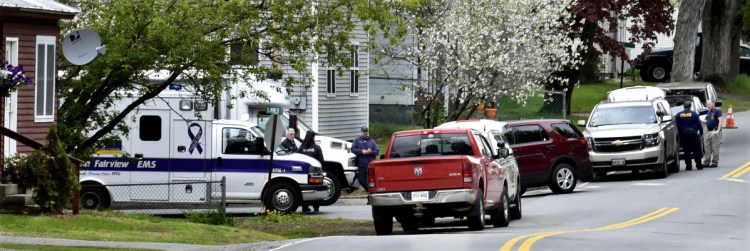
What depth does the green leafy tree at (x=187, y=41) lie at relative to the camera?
22.3 meters

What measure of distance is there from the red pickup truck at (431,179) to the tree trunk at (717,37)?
117ft

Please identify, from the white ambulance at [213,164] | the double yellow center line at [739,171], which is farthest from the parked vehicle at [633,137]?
the white ambulance at [213,164]

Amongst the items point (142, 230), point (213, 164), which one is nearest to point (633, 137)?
point (213, 164)

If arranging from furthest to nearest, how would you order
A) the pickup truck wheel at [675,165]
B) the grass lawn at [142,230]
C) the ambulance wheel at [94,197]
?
the pickup truck wheel at [675,165], the ambulance wheel at [94,197], the grass lawn at [142,230]

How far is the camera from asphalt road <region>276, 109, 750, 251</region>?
56.9 ft

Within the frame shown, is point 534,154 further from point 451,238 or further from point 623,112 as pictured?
point 451,238

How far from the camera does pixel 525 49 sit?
3775 centimetres

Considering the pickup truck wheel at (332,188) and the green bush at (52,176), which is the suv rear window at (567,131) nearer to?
the pickup truck wheel at (332,188)

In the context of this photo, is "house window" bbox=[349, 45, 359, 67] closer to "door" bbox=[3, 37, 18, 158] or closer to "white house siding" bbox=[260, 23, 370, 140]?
"white house siding" bbox=[260, 23, 370, 140]

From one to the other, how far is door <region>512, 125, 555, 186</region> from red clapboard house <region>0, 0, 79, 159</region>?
10108 millimetres

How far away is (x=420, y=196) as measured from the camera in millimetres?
20094

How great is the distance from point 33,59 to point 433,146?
7232mm

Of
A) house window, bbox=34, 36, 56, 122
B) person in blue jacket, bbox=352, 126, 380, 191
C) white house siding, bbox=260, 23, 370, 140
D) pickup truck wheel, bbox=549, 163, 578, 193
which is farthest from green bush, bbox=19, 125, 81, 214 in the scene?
white house siding, bbox=260, 23, 370, 140

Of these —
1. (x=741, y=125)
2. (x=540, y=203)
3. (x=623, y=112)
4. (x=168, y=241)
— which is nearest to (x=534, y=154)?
(x=540, y=203)
